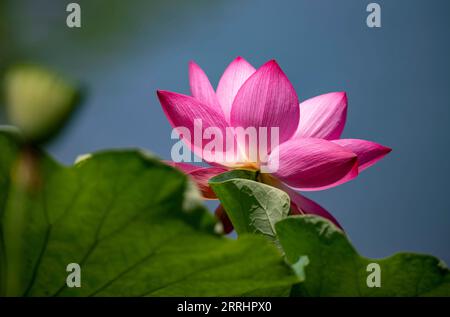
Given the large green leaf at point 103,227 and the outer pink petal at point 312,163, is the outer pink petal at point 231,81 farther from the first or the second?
the large green leaf at point 103,227

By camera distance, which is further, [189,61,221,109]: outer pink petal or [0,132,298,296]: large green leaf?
[189,61,221,109]: outer pink petal

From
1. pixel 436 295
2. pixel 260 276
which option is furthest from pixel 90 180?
pixel 436 295

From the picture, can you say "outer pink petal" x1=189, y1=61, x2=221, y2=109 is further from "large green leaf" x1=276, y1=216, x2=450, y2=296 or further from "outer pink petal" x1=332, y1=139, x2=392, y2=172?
"large green leaf" x1=276, y1=216, x2=450, y2=296

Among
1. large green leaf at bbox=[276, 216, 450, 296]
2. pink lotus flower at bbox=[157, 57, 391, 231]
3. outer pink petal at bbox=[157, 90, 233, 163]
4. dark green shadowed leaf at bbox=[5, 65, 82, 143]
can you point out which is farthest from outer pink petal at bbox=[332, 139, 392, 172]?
dark green shadowed leaf at bbox=[5, 65, 82, 143]

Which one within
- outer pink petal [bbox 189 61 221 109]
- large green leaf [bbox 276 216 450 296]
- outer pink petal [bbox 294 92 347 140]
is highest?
outer pink petal [bbox 189 61 221 109]

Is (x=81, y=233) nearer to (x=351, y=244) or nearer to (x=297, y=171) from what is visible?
(x=351, y=244)
